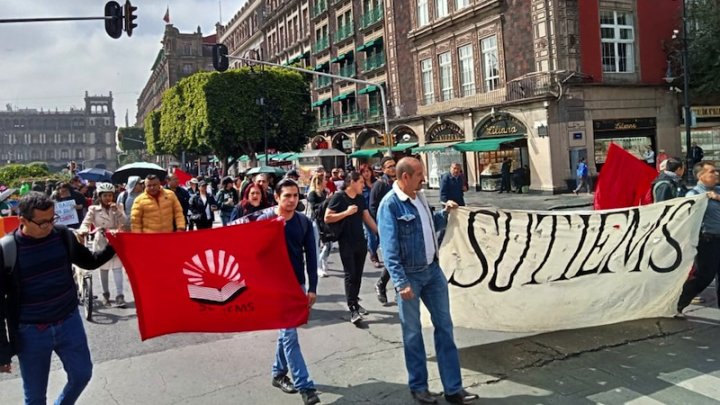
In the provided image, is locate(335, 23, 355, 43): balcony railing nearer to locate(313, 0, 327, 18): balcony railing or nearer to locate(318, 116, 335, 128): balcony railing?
locate(313, 0, 327, 18): balcony railing

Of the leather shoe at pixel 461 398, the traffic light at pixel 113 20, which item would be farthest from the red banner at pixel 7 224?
the traffic light at pixel 113 20

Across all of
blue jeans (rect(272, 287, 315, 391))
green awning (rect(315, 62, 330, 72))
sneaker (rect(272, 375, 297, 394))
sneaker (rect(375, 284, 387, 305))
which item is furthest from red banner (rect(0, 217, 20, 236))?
green awning (rect(315, 62, 330, 72))

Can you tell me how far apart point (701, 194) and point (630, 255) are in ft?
3.40

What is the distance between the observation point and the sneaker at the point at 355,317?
6.42 meters

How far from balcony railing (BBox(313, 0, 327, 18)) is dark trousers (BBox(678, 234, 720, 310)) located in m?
42.5

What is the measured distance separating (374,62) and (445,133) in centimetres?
964

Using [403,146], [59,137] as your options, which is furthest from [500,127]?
[59,137]

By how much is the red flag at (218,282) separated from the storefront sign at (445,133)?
87.6ft

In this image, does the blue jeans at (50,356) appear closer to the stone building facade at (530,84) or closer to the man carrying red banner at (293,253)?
the man carrying red banner at (293,253)

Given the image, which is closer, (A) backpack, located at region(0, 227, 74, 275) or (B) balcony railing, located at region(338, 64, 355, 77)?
(A) backpack, located at region(0, 227, 74, 275)

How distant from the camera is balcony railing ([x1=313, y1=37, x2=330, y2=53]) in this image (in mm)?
45138

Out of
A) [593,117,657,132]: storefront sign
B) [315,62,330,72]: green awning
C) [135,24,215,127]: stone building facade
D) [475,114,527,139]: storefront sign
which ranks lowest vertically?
[593,117,657,132]: storefront sign

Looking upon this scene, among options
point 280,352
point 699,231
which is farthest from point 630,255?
point 280,352

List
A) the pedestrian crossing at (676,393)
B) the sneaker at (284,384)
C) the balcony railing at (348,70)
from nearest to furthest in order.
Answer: the pedestrian crossing at (676,393)
the sneaker at (284,384)
the balcony railing at (348,70)
